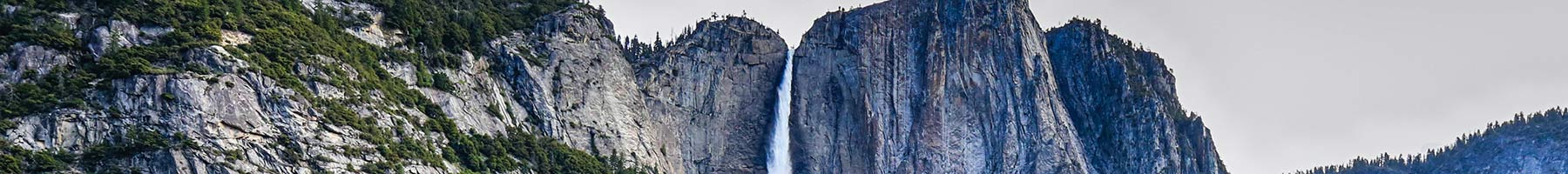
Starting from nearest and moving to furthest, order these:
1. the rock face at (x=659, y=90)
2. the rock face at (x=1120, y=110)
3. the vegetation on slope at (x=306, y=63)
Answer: the vegetation on slope at (x=306, y=63) → the rock face at (x=659, y=90) → the rock face at (x=1120, y=110)

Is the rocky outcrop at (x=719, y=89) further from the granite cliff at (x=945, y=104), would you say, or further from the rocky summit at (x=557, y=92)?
the granite cliff at (x=945, y=104)

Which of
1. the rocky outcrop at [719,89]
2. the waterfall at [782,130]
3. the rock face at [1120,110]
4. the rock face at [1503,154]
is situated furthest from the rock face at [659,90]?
the rock face at [1503,154]

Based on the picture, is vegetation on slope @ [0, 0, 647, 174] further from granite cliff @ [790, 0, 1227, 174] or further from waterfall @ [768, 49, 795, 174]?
granite cliff @ [790, 0, 1227, 174]

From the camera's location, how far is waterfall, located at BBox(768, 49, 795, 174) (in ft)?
414

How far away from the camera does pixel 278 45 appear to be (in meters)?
100

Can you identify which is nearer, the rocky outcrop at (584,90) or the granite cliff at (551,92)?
the granite cliff at (551,92)

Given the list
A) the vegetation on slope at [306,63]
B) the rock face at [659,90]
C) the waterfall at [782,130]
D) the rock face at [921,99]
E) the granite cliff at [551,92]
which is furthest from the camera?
the rock face at [921,99]

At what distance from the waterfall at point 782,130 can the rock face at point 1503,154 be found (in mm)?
65752

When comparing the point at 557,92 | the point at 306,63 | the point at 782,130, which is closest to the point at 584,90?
the point at 557,92

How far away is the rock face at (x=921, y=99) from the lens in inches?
5064

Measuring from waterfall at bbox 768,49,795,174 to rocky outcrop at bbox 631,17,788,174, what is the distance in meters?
0.42

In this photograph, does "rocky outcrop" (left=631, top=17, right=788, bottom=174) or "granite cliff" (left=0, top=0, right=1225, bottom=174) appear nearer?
"granite cliff" (left=0, top=0, right=1225, bottom=174)

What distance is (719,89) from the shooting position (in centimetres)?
12688

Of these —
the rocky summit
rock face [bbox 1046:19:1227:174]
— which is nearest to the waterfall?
the rocky summit
